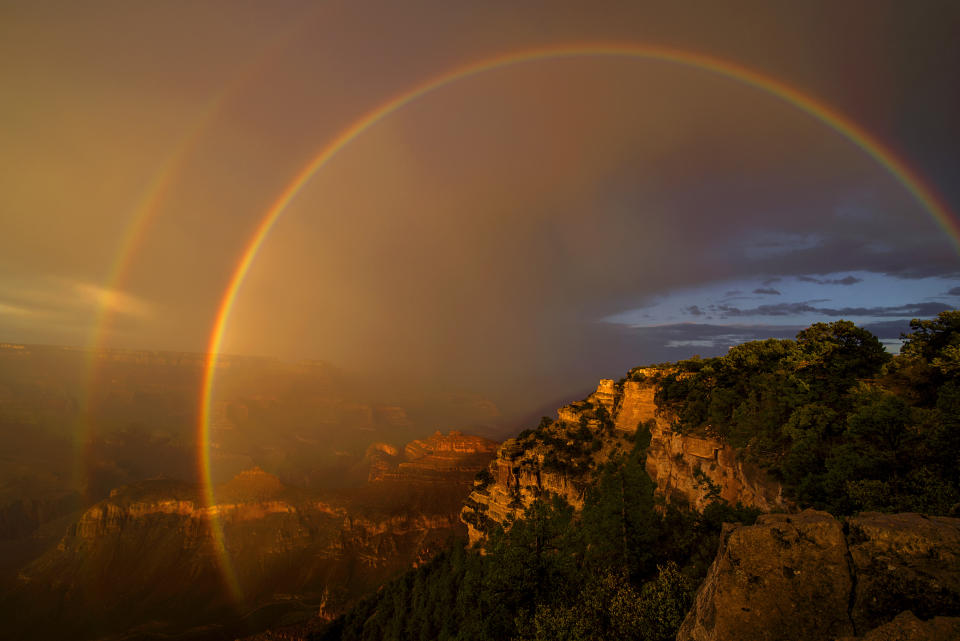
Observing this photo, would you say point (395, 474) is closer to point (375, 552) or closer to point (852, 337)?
point (375, 552)

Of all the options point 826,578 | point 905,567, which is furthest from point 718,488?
point 905,567

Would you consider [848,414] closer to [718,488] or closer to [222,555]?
[718,488]

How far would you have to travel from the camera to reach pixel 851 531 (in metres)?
11.6

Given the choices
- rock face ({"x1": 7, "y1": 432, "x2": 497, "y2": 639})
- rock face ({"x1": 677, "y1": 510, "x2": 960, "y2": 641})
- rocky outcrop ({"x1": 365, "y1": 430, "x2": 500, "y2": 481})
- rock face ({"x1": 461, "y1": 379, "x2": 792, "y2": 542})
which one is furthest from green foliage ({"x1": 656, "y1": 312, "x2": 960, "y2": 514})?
rocky outcrop ({"x1": 365, "y1": 430, "x2": 500, "y2": 481})

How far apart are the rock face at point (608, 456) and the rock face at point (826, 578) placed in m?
23.0

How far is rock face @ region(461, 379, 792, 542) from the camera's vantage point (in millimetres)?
37531

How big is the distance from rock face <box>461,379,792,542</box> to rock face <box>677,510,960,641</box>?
23019 millimetres

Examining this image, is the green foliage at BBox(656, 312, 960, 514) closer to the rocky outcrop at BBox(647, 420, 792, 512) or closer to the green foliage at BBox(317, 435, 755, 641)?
the rocky outcrop at BBox(647, 420, 792, 512)

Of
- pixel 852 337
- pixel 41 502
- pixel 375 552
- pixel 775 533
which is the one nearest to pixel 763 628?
pixel 775 533

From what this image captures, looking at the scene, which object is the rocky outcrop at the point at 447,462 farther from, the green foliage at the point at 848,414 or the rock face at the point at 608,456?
the green foliage at the point at 848,414

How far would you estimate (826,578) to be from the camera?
10.9 metres

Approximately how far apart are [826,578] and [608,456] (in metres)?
52.9

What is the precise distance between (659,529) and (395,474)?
15530 centimetres

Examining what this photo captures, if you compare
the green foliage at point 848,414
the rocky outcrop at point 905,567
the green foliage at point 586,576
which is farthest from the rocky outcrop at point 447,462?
the rocky outcrop at point 905,567
